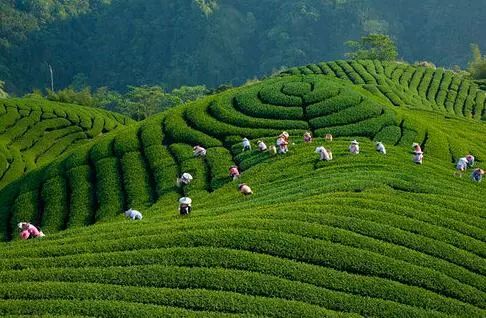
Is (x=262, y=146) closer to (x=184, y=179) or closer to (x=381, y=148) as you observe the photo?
(x=184, y=179)

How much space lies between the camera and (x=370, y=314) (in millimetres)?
14797

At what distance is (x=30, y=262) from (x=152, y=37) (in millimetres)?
147749

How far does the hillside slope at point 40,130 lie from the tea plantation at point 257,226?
40.0 feet

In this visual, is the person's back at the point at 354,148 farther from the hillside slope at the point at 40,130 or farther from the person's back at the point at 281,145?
the hillside slope at the point at 40,130

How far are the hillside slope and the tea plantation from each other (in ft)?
40.0

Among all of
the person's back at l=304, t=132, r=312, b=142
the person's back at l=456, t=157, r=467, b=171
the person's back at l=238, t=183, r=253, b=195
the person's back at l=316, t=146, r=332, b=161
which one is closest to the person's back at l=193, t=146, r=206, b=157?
the person's back at l=304, t=132, r=312, b=142

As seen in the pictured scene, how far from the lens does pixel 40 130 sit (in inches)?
2003

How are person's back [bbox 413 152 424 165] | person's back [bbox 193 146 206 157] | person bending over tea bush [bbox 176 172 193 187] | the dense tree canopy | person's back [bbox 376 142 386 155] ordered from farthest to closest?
the dense tree canopy, person's back [bbox 193 146 206 157], person's back [bbox 376 142 386 155], person bending over tea bush [bbox 176 172 193 187], person's back [bbox 413 152 424 165]

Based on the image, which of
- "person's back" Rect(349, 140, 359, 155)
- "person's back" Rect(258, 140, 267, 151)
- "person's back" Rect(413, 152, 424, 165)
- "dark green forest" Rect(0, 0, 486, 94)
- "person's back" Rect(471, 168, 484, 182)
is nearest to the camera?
"person's back" Rect(471, 168, 484, 182)

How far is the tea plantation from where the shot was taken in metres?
15.1

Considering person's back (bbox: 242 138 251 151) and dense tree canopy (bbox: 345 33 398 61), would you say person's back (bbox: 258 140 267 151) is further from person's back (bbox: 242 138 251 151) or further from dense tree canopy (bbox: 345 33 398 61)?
dense tree canopy (bbox: 345 33 398 61)

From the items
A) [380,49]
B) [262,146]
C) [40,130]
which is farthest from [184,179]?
[380,49]

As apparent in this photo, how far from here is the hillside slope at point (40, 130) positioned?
45506mm

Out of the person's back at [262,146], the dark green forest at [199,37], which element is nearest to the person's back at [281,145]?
the person's back at [262,146]
